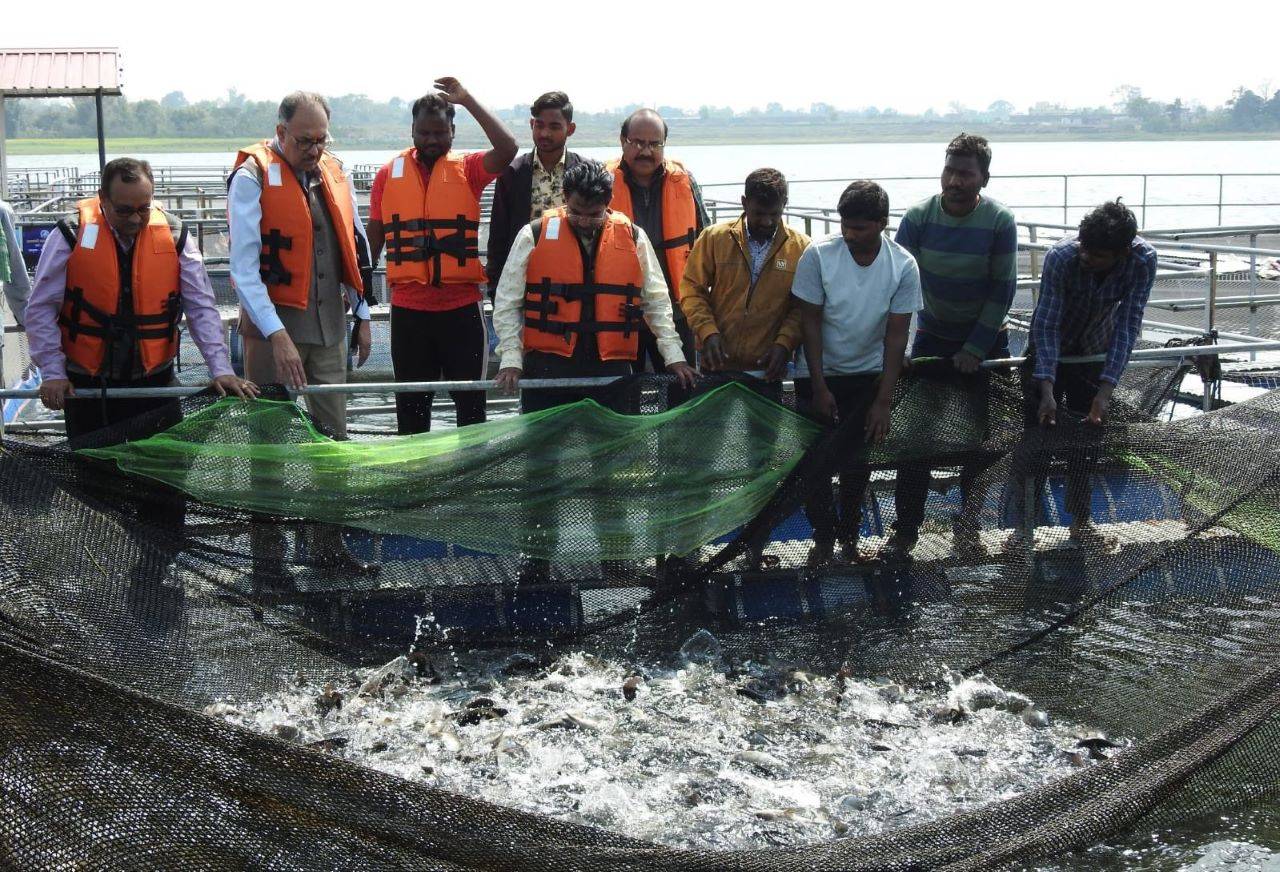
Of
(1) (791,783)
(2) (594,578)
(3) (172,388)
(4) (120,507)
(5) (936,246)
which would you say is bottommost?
(1) (791,783)

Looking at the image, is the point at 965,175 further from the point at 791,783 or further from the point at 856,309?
the point at 791,783

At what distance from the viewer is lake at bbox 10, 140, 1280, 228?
130ft

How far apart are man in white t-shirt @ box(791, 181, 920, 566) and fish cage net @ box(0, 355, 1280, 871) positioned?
53mm

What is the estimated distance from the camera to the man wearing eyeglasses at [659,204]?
686 centimetres

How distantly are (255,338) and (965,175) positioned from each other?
3490 millimetres

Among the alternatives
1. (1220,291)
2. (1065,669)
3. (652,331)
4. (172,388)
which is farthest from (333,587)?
(1220,291)

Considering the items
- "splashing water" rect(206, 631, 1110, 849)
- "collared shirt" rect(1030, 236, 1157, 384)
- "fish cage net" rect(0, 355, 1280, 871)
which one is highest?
"collared shirt" rect(1030, 236, 1157, 384)

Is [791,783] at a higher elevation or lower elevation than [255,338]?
lower

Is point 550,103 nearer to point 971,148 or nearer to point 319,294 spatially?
point 319,294

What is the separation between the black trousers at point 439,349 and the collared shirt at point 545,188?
0.60 metres

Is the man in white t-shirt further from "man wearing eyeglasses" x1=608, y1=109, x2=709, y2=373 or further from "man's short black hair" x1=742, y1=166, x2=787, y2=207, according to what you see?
"man wearing eyeglasses" x1=608, y1=109, x2=709, y2=373

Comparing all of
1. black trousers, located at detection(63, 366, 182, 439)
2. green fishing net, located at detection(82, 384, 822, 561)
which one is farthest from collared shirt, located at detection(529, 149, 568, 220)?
black trousers, located at detection(63, 366, 182, 439)

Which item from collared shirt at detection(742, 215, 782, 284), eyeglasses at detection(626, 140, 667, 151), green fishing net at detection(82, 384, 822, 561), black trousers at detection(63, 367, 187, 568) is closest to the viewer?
black trousers at detection(63, 367, 187, 568)

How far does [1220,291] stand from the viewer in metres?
15.5
